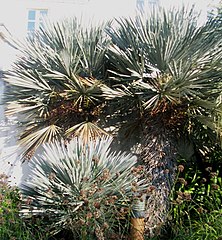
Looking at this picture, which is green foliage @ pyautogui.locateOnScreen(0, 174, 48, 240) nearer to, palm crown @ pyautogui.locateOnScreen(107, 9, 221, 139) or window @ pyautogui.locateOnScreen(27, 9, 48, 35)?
palm crown @ pyautogui.locateOnScreen(107, 9, 221, 139)

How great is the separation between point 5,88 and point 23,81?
1065 millimetres

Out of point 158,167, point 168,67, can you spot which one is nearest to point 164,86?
point 168,67

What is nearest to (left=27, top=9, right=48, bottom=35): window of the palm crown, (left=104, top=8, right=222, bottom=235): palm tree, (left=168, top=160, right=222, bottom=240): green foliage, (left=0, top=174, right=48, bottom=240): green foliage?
(left=104, top=8, right=222, bottom=235): palm tree

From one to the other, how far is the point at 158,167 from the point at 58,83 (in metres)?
2.38

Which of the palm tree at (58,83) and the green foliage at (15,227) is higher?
the palm tree at (58,83)

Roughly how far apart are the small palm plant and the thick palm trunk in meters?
0.43

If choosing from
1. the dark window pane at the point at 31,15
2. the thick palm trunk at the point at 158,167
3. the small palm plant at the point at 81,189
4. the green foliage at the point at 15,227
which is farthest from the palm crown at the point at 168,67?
the dark window pane at the point at 31,15

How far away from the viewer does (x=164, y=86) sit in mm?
5750

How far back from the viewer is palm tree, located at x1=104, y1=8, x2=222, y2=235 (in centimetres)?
580

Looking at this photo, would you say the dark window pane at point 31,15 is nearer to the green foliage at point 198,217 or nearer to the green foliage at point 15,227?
the green foliage at point 15,227

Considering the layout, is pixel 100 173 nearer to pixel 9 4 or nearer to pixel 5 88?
pixel 5 88

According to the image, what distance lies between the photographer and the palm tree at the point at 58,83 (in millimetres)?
6496

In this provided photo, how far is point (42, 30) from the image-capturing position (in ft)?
23.1

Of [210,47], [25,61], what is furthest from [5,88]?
[210,47]
